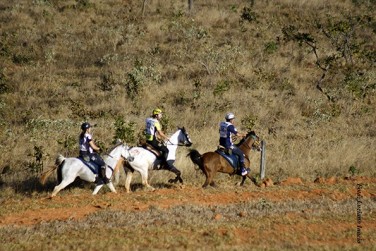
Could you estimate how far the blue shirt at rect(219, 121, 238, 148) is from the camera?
1662 centimetres

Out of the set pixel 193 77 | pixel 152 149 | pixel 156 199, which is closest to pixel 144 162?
pixel 152 149

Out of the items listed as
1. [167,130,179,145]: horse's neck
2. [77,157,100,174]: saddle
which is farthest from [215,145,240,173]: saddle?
[77,157,100,174]: saddle

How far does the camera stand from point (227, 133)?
16797mm

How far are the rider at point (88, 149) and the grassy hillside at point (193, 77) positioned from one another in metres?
3.29

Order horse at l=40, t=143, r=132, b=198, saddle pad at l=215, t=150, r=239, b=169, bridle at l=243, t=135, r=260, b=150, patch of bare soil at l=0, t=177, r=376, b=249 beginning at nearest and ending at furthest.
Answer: patch of bare soil at l=0, t=177, r=376, b=249 < horse at l=40, t=143, r=132, b=198 < saddle pad at l=215, t=150, r=239, b=169 < bridle at l=243, t=135, r=260, b=150

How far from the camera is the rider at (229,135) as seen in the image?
54.7ft

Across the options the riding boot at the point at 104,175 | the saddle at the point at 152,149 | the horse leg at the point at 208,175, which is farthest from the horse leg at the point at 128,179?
the horse leg at the point at 208,175

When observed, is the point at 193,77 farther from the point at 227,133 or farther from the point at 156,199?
the point at 156,199

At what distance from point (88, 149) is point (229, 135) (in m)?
4.44

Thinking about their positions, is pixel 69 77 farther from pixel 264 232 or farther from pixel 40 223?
pixel 264 232

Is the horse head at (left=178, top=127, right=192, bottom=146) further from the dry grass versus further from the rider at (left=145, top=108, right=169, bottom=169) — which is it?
the dry grass

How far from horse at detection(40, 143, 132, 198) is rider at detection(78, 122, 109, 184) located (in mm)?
185

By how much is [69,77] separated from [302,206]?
23.4m

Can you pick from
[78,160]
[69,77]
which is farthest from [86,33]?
[78,160]
